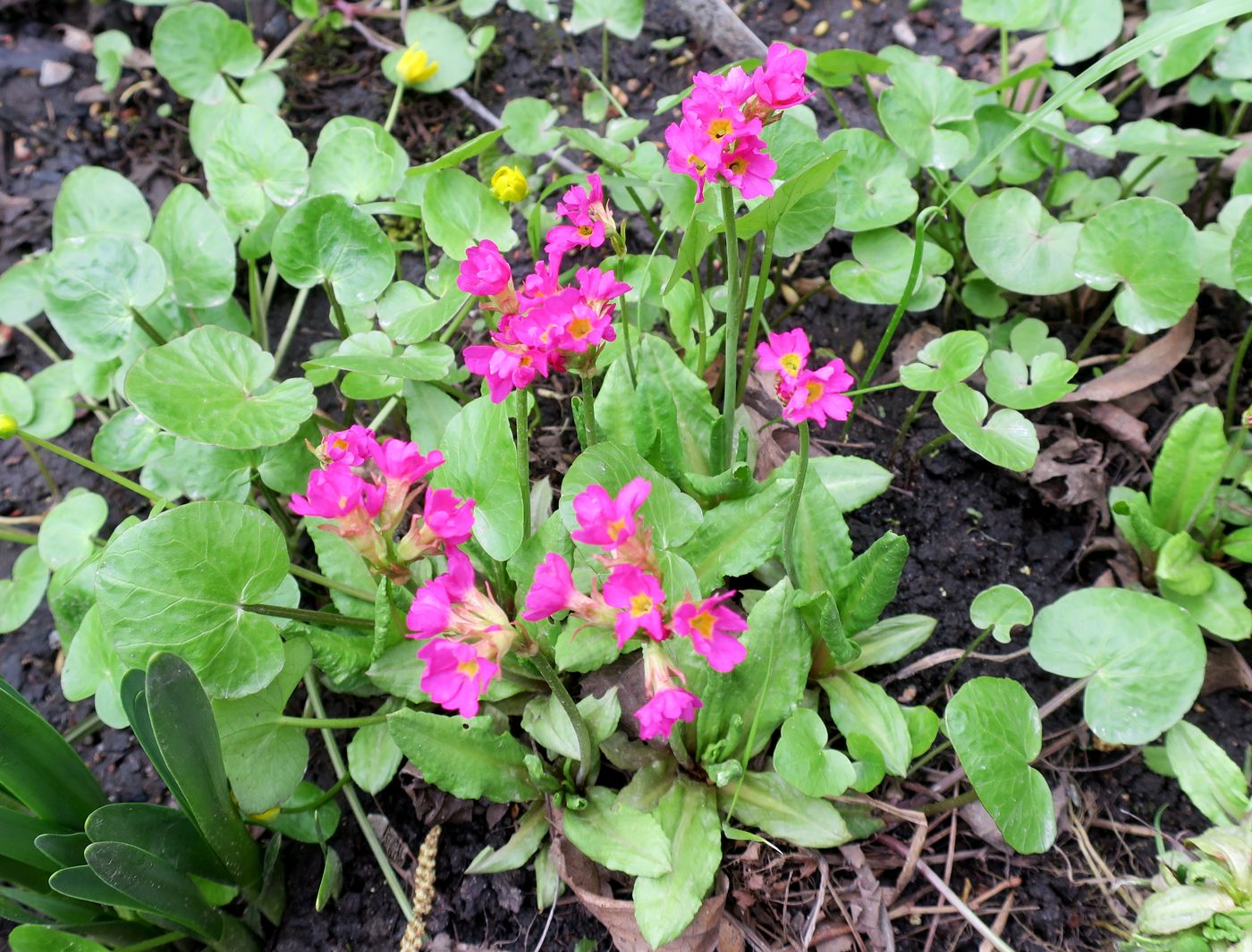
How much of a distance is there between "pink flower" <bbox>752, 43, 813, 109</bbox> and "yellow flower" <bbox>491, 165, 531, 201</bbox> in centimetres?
71

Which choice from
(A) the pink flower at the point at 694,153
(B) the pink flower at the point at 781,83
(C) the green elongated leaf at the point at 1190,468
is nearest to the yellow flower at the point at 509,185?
(A) the pink flower at the point at 694,153

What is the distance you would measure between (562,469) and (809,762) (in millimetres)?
851

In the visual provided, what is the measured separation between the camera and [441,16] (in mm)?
2551

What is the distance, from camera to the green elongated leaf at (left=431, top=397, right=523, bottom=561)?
148 cm

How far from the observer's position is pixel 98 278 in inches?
73.4

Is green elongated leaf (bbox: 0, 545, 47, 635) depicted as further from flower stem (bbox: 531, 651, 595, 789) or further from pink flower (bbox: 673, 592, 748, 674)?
pink flower (bbox: 673, 592, 748, 674)

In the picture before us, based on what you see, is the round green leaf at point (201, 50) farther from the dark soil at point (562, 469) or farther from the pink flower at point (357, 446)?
the pink flower at point (357, 446)

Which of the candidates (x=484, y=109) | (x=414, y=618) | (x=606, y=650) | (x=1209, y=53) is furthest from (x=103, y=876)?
(x=1209, y=53)

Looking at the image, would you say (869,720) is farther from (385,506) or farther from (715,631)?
(385,506)

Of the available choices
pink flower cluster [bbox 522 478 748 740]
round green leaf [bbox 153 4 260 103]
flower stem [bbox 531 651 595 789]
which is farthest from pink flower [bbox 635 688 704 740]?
round green leaf [bbox 153 4 260 103]

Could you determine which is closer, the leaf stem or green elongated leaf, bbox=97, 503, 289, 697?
green elongated leaf, bbox=97, 503, 289, 697

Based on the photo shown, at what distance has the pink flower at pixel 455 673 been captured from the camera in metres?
1.10

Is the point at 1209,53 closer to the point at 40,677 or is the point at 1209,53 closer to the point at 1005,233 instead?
the point at 1005,233

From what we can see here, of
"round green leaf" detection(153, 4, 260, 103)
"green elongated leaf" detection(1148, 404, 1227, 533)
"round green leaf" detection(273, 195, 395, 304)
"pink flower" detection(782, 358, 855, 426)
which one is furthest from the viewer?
"round green leaf" detection(153, 4, 260, 103)
